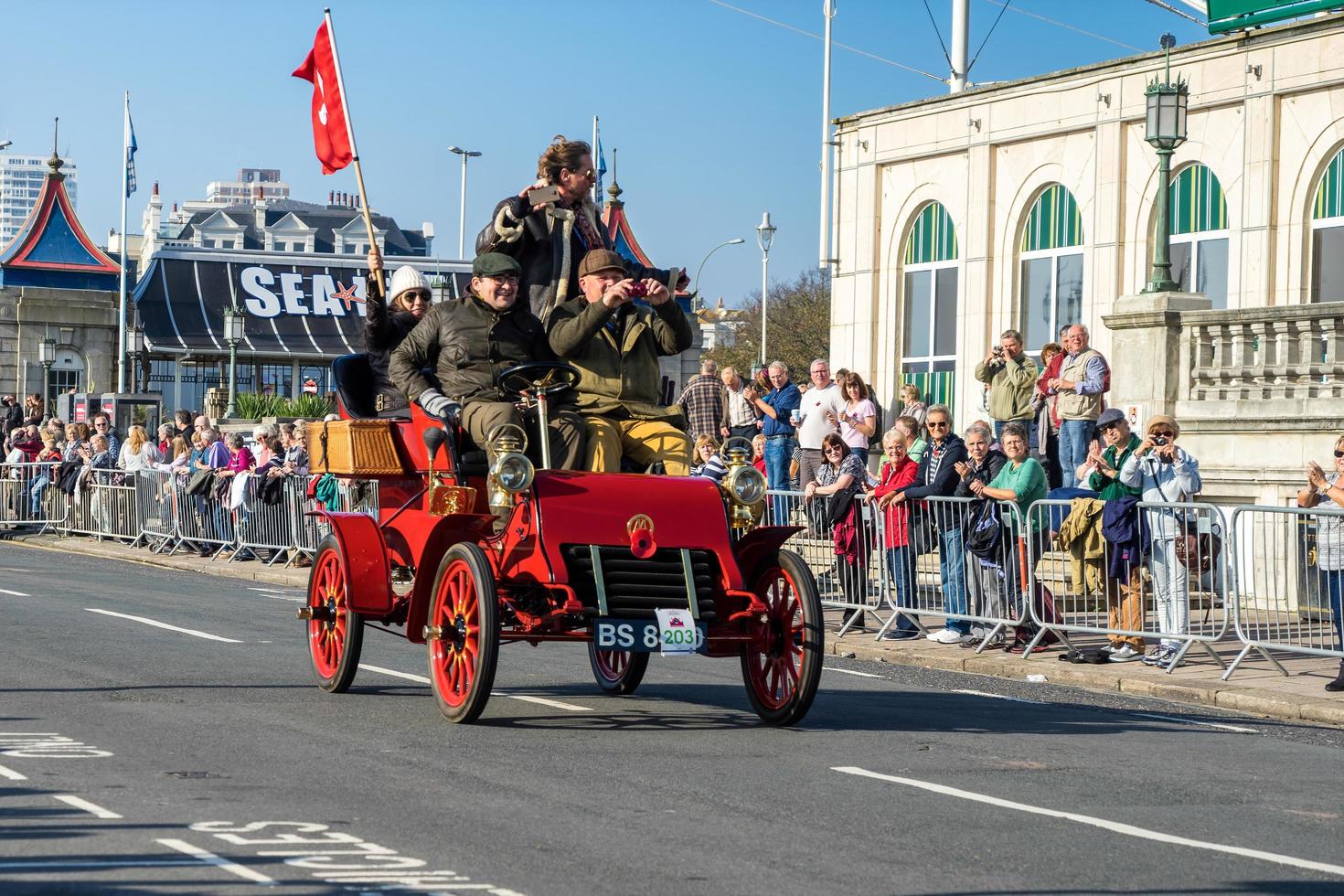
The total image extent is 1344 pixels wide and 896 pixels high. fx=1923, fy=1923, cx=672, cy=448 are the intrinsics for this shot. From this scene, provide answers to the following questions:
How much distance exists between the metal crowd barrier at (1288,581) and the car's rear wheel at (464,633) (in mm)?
5747

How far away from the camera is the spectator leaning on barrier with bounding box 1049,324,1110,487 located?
1758cm

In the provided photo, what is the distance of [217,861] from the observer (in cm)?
602

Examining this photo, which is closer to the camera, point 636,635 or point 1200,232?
point 636,635

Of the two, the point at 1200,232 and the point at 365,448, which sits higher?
the point at 1200,232

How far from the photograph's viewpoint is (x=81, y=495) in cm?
2805

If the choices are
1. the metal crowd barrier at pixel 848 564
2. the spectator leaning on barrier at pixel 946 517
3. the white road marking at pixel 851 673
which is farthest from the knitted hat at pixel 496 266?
the spectator leaning on barrier at pixel 946 517

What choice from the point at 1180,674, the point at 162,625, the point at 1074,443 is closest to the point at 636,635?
the point at 1180,674

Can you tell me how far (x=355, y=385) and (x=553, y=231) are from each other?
1.68m

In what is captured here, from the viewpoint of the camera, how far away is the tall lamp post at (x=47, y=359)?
5531 cm

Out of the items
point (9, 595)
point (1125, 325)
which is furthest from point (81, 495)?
point (1125, 325)

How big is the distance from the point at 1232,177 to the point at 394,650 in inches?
563

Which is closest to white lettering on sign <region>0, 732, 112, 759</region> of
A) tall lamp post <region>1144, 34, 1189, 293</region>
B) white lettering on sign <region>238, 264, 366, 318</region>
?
tall lamp post <region>1144, 34, 1189, 293</region>

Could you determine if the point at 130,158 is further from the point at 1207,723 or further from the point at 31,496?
the point at 1207,723

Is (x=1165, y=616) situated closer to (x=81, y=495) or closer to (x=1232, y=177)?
(x=1232, y=177)
